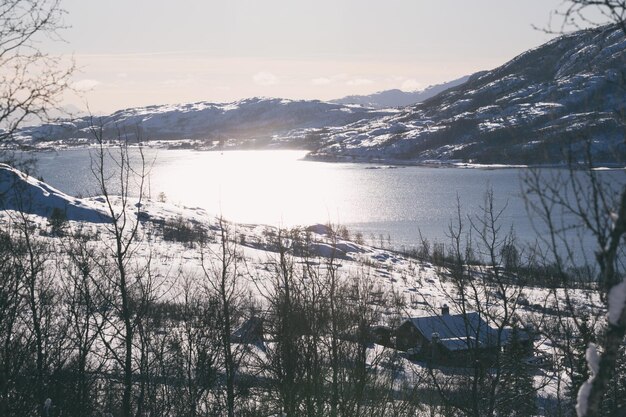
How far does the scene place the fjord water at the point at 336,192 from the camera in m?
66.7

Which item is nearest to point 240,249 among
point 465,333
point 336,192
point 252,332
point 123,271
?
point 465,333

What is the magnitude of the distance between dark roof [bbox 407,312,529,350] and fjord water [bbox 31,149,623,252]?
24302 millimetres

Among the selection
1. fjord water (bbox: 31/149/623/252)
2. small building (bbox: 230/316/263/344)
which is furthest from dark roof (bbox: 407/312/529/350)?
fjord water (bbox: 31/149/623/252)

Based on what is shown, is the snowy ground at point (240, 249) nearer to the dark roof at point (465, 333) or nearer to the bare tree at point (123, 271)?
the dark roof at point (465, 333)

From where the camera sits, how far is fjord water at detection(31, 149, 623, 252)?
66.7 meters

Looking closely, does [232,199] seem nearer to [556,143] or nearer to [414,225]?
[414,225]

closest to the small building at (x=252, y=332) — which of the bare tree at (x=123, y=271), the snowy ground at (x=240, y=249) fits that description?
the bare tree at (x=123, y=271)

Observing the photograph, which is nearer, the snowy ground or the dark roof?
the dark roof

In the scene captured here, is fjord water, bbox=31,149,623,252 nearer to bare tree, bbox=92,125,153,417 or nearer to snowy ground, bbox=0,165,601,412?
snowy ground, bbox=0,165,601,412

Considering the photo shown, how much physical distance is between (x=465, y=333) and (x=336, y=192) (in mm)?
77683

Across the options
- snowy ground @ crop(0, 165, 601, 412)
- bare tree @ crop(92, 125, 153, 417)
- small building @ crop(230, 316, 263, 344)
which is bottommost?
snowy ground @ crop(0, 165, 601, 412)

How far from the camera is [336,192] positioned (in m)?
93.2

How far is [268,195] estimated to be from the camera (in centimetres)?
9519

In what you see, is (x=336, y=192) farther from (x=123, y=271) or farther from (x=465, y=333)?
(x=123, y=271)
